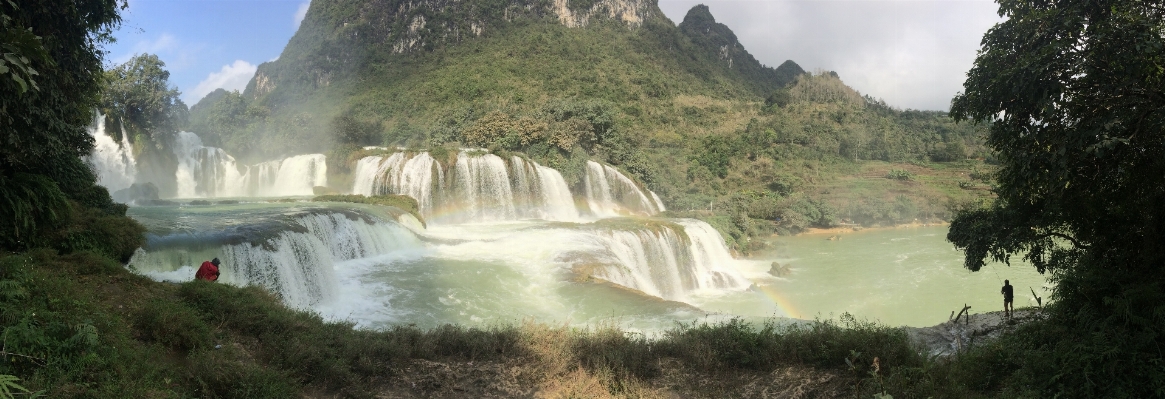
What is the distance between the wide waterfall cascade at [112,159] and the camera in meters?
24.7

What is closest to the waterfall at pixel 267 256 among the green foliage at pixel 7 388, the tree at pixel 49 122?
the tree at pixel 49 122

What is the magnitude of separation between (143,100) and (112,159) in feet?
11.7

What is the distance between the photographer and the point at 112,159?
25.6 m

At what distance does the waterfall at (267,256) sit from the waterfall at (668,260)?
6.70 m

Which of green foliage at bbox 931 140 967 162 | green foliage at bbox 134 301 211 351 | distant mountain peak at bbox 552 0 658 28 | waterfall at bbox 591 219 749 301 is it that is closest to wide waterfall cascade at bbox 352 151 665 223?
waterfall at bbox 591 219 749 301

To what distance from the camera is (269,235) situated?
1131cm

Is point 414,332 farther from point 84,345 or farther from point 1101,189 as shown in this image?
point 1101,189

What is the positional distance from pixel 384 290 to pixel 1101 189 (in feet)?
37.6

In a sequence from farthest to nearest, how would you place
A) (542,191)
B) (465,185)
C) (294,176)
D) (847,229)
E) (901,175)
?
1. (901,175)
2. (847,229)
3. (294,176)
4. (542,191)
5. (465,185)

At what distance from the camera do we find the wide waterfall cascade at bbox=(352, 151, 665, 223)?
76.1ft

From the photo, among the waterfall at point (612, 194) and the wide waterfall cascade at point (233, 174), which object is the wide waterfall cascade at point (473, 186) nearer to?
the waterfall at point (612, 194)

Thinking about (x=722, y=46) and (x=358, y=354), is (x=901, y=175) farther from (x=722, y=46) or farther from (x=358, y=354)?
(x=722, y=46)

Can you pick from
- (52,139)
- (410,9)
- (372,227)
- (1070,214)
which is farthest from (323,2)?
(1070,214)

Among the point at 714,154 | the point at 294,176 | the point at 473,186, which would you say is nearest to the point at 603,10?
the point at 714,154
